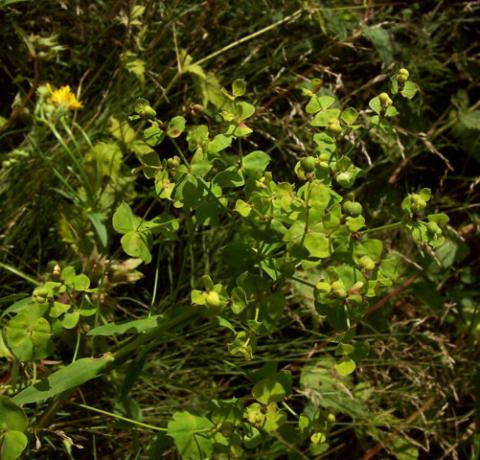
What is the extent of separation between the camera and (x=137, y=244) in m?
0.99

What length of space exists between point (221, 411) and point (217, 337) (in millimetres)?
Answer: 580

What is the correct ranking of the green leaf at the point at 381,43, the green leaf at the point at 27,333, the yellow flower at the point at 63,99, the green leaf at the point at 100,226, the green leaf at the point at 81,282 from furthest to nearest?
1. the green leaf at the point at 381,43
2. the yellow flower at the point at 63,99
3. the green leaf at the point at 100,226
4. the green leaf at the point at 81,282
5. the green leaf at the point at 27,333

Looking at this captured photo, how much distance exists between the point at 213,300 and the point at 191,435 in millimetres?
244

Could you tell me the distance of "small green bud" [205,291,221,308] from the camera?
861 mm

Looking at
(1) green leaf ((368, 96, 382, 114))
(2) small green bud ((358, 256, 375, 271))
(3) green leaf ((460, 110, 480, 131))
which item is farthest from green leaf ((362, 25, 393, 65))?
(2) small green bud ((358, 256, 375, 271))

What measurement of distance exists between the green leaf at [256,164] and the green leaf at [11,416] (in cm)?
46

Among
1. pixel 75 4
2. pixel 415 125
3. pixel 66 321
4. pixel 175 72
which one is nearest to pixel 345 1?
pixel 415 125

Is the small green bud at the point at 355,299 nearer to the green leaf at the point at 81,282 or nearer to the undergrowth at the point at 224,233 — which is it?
the undergrowth at the point at 224,233

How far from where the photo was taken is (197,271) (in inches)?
64.1

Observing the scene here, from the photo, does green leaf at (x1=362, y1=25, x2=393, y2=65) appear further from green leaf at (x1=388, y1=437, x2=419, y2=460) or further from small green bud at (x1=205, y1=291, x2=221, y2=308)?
small green bud at (x1=205, y1=291, x2=221, y2=308)

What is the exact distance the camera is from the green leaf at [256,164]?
987mm

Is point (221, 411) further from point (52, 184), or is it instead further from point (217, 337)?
point (52, 184)

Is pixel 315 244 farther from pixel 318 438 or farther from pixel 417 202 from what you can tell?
pixel 318 438

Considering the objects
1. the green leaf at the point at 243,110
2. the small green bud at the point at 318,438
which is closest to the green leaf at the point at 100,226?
the green leaf at the point at 243,110
